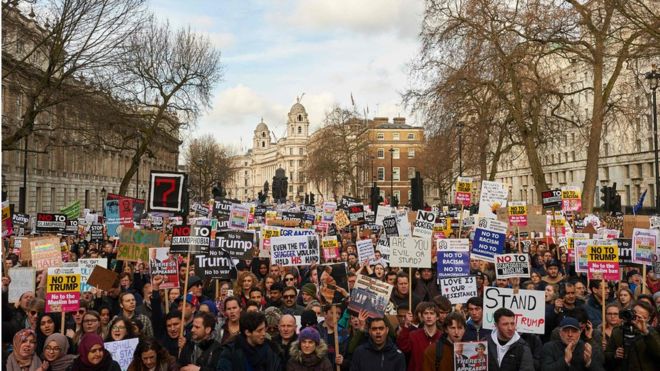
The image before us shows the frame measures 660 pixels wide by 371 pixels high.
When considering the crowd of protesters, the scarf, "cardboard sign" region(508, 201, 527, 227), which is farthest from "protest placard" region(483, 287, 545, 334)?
"cardboard sign" region(508, 201, 527, 227)

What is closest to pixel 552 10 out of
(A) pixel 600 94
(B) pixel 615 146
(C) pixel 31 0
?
(A) pixel 600 94

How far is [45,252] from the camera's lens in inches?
462

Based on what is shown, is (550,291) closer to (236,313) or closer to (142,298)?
(236,313)

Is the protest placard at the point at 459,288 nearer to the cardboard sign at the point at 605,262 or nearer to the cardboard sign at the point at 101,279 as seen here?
the cardboard sign at the point at 605,262

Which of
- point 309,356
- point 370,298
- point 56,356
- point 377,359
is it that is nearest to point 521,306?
point 370,298

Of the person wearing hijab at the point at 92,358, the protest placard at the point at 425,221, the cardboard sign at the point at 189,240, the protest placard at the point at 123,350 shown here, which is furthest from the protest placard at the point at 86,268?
the protest placard at the point at 425,221

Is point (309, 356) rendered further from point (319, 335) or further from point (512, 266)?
Result: point (512, 266)

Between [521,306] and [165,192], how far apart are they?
6704mm

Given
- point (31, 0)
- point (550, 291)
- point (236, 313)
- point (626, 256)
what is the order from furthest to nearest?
point (31, 0) → point (626, 256) → point (550, 291) → point (236, 313)

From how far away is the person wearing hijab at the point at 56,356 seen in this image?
21.1 ft

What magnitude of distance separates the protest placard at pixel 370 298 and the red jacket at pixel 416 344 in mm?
405

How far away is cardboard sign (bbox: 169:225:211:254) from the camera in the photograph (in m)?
11.4

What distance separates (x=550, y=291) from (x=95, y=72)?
2218cm

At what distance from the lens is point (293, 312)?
883 cm
